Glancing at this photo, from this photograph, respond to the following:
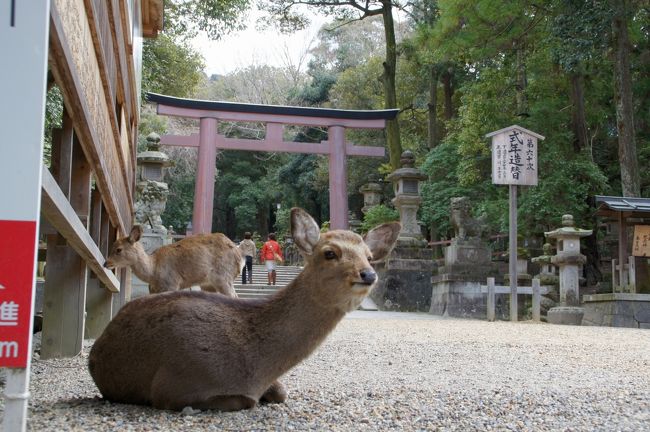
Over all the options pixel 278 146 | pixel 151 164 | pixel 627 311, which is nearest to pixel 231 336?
pixel 627 311

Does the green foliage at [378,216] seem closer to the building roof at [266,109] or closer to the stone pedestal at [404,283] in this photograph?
the building roof at [266,109]

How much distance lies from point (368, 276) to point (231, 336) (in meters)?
0.69

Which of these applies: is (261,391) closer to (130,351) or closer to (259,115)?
(130,351)

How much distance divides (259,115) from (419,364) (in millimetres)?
13258

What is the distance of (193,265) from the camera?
909 centimetres

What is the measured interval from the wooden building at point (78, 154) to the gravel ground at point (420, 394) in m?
0.44

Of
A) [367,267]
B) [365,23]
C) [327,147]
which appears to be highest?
[365,23]

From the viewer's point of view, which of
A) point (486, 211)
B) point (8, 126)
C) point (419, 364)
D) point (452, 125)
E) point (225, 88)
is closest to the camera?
point (8, 126)

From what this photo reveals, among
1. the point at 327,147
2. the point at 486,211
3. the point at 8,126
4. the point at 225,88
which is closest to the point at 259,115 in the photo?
the point at 327,147

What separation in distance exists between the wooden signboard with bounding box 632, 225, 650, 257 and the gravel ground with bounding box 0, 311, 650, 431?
20.9 ft

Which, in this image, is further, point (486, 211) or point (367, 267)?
point (486, 211)

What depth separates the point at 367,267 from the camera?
10.3 ft

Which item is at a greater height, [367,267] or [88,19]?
[88,19]

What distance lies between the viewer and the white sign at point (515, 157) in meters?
13.8
